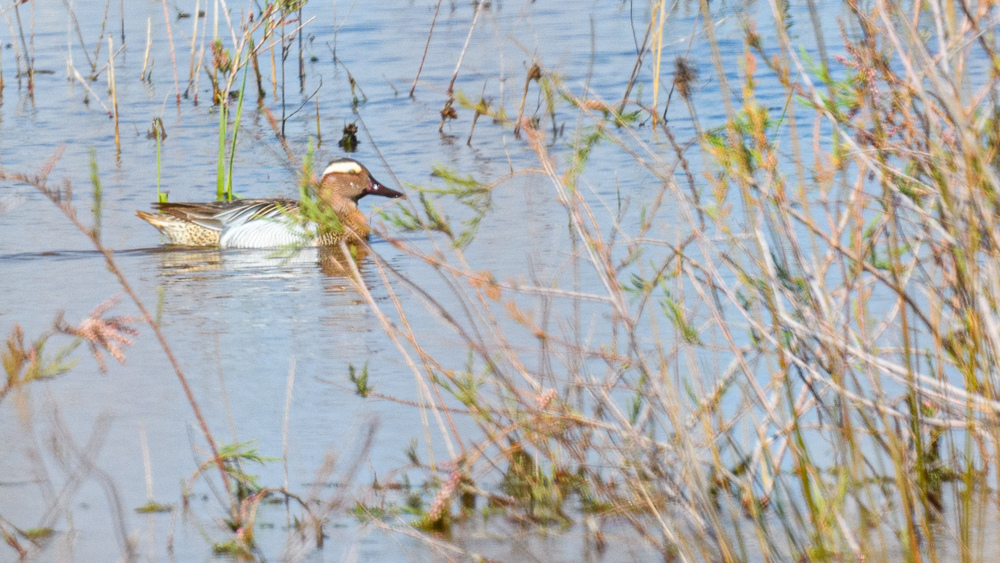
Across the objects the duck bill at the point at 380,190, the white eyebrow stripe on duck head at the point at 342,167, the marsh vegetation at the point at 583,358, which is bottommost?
the marsh vegetation at the point at 583,358

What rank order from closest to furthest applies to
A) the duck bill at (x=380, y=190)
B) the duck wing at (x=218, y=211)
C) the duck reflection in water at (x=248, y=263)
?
the duck reflection in water at (x=248, y=263) < the duck wing at (x=218, y=211) < the duck bill at (x=380, y=190)

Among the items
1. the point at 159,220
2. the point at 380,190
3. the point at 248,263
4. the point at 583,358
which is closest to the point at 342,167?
the point at 380,190

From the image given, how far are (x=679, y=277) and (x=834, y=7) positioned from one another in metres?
12.1

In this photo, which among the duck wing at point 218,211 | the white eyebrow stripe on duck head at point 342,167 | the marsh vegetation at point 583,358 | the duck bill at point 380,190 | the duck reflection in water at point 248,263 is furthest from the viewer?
the duck bill at point 380,190

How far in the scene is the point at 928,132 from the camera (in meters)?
3.01

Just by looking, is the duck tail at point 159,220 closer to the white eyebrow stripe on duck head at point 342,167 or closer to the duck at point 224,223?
the duck at point 224,223

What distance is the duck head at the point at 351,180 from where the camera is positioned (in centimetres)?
970

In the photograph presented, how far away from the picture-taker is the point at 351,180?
9812mm

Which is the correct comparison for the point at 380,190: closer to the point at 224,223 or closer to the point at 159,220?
the point at 224,223

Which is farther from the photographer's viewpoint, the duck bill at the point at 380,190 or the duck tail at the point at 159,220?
the duck bill at the point at 380,190

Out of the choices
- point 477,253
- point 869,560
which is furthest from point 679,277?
point 477,253

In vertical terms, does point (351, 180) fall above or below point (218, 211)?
above

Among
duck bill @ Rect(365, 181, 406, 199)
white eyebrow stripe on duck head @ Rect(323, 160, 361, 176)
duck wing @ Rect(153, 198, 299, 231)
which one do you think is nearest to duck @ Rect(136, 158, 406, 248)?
duck wing @ Rect(153, 198, 299, 231)

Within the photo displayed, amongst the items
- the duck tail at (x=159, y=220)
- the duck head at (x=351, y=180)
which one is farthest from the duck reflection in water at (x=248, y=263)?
the duck head at (x=351, y=180)
